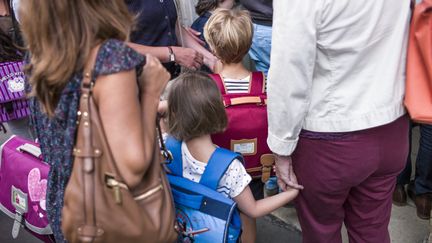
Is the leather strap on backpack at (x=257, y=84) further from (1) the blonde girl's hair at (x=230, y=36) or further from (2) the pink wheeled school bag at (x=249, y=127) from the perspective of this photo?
(1) the blonde girl's hair at (x=230, y=36)

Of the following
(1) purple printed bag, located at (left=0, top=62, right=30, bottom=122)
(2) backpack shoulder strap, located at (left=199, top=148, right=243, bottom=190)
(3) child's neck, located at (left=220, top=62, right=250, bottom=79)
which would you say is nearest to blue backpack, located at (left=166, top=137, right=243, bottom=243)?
(2) backpack shoulder strap, located at (left=199, top=148, right=243, bottom=190)

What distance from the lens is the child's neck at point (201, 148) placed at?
1.92m

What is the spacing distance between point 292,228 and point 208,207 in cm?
145

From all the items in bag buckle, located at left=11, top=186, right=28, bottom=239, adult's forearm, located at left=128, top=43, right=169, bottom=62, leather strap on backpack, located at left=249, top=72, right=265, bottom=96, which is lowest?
bag buckle, located at left=11, top=186, right=28, bottom=239

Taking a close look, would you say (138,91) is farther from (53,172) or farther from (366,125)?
(366,125)

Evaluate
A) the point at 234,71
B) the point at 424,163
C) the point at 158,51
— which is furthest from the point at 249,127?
the point at 424,163

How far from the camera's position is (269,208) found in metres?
1.96

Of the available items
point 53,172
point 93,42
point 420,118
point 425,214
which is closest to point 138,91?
point 93,42

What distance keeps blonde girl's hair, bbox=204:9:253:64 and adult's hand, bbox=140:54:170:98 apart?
0.92m

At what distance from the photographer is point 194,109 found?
6.25ft

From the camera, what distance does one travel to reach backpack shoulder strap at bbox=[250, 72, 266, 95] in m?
2.23

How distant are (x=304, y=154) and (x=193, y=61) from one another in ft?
3.23

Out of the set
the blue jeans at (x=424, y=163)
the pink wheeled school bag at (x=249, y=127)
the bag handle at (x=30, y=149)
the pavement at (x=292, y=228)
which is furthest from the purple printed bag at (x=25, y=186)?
the blue jeans at (x=424, y=163)

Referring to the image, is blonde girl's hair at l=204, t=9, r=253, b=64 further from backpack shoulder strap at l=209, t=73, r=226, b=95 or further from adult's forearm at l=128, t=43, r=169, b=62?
adult's forearm at l=128, t=43, r=169, b=62
